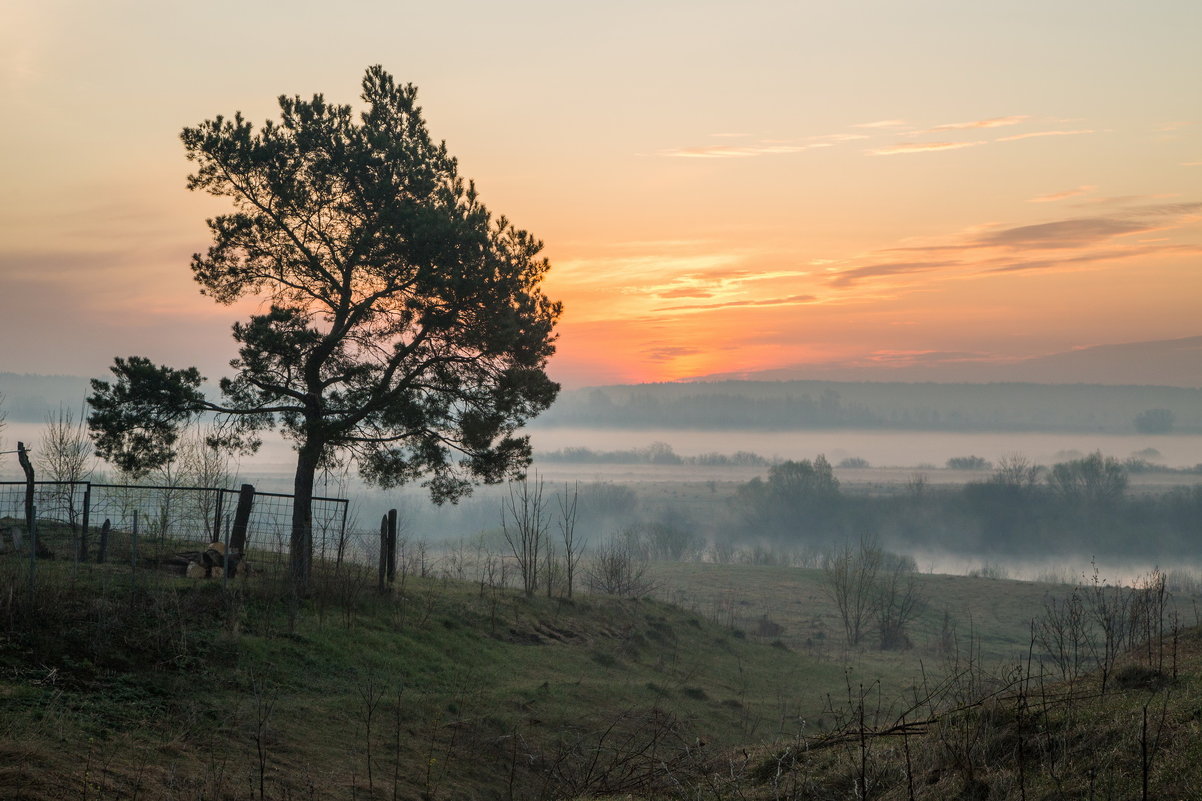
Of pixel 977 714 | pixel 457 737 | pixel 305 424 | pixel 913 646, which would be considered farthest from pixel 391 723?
pixel 913 646

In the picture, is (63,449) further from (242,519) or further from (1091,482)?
(1091,482)

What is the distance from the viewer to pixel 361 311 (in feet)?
75.0

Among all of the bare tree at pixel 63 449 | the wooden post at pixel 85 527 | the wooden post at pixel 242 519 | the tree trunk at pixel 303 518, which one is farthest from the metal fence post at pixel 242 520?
the bare tree at pixel 63 449

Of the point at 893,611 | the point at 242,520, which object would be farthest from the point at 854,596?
the point at 242,520

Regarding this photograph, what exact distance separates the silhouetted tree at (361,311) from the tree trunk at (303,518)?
75 mm

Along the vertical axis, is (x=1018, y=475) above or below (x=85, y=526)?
above

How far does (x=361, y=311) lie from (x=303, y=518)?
5.66 metres

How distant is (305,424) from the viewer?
21953mm

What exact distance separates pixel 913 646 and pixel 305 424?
146ft

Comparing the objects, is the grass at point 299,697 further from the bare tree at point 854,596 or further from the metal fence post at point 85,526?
the bare tree at point 854,596

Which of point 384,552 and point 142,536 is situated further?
point 142,536

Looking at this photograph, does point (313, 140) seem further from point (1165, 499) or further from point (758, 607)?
point (1165, 499)

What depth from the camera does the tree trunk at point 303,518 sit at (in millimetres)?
19547

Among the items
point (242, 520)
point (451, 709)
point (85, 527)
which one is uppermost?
point (242, 520)
